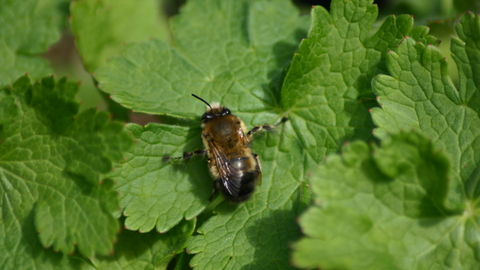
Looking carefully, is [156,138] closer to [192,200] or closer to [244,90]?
[192,200]

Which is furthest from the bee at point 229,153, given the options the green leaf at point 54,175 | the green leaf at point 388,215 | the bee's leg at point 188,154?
the green leaf at point 388,215

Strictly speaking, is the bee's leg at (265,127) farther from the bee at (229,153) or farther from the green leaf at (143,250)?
the green leaf at (143,250)

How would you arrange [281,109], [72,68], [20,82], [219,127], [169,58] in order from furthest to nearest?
[72,68]
[169,58]
[281,109]
[219,127]
[20,82]

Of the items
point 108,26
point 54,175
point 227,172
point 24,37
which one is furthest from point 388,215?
point 24,37

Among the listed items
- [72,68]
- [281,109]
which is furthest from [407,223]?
[72,68]

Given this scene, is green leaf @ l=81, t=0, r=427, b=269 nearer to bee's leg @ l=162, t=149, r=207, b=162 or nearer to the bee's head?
bee's leg @ l=162, t=149, r=207, b=162
